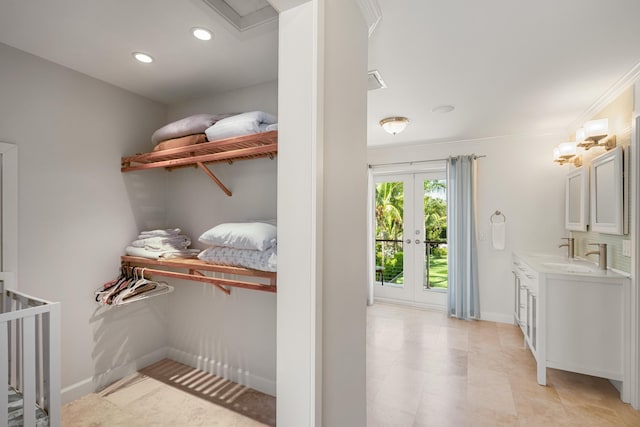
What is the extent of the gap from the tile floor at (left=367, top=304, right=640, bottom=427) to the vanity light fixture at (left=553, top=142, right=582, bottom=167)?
202cm

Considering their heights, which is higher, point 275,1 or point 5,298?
point 275,1

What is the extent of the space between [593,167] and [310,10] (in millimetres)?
3178

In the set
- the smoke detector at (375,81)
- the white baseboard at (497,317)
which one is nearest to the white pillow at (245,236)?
the smoke detector at (375,81)

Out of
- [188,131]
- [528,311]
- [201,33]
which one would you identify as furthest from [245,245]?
[528,311]

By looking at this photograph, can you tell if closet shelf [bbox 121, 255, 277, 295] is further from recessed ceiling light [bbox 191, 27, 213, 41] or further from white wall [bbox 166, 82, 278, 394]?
recessed ceiling light [bbox 191, 27, 213, 41]

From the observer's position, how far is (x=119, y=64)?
2090 millimetres

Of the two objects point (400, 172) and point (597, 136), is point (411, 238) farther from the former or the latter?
point (597, 136)

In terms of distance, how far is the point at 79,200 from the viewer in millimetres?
2236

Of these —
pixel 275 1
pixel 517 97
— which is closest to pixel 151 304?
pixel 275 1

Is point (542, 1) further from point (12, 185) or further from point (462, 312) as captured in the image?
point (462, 312)

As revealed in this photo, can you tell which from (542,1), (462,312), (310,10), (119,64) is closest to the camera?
(310,10)

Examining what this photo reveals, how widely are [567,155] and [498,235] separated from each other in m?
1.19

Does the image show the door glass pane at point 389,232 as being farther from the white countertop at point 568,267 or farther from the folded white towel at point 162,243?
the folded white towel at point 162,243

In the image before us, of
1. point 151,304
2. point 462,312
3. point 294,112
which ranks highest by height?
point 294,112
